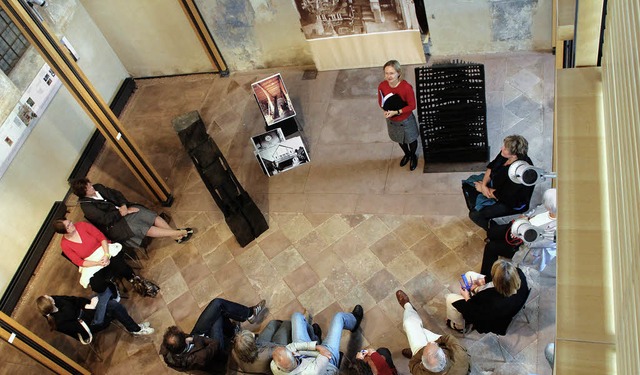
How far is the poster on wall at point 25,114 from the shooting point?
27.6 ft

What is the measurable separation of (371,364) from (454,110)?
325cm

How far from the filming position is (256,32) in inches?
380

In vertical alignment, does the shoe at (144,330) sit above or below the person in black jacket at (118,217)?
below

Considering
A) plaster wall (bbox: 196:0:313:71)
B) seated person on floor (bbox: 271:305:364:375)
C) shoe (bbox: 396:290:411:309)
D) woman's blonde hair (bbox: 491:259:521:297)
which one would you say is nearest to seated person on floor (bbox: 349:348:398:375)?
seated person on floor (bbox: 271:305:364:375)

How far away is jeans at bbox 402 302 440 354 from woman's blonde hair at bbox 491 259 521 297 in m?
0.85

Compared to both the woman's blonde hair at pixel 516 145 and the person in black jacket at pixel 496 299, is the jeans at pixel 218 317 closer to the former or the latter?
the person in black jacket at pixel 496 299

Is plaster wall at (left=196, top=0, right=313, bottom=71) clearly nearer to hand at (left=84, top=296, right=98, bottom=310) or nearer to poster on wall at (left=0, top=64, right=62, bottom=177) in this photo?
poster on wall at (left=0, top=64, right=62, bottom=177)

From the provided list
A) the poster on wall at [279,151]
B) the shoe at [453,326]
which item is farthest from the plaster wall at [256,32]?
the shoe at [453,326]

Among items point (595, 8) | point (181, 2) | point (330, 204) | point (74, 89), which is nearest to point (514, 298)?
point (595, 8)

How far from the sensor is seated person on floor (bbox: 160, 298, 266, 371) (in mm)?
5742

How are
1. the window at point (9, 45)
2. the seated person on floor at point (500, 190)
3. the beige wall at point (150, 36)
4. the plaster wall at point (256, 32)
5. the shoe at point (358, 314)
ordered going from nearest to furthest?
the seated person on floor at point (500, 190) → the shoe at point (358, 314) → the window at point (9, 45) → the plaster wall at point (256, 32) → the beige wall at point (150, 36)

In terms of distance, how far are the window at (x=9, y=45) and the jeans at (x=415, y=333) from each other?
22.2 ft

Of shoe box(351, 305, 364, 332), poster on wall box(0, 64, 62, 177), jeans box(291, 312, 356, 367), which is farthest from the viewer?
poster on wall box(0, 64, 62, 177)

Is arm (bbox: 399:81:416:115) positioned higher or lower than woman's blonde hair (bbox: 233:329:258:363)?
higher
